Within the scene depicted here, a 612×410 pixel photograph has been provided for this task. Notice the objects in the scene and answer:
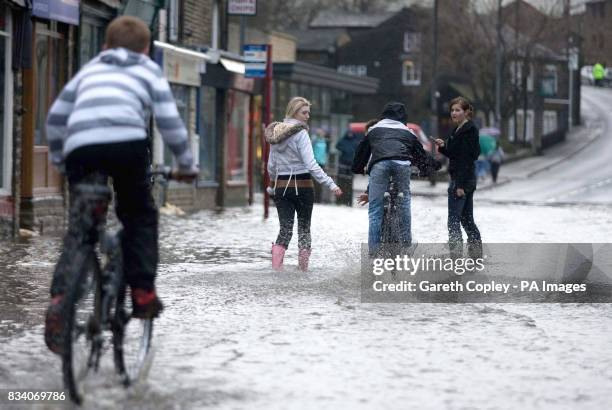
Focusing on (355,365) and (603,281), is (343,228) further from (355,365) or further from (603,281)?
(355,365)

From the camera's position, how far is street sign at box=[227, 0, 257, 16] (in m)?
31.3

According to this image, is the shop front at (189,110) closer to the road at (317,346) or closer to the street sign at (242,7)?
the street sign at (242,7)

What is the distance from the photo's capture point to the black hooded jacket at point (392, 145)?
1302 cm

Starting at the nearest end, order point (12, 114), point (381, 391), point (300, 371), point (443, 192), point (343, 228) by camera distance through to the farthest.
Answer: point (381, 391) → point (300, 371) → point (12, 114) → point (343, 228) → point (443, 192)

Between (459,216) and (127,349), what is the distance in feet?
25.7

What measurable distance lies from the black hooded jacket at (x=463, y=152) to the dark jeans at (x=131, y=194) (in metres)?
7.72

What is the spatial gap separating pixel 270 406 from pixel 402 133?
270 inches

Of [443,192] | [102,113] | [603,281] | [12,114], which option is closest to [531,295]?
[603,281]

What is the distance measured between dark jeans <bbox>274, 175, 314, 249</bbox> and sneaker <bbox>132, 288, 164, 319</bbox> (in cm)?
622

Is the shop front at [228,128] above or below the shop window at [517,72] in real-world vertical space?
below

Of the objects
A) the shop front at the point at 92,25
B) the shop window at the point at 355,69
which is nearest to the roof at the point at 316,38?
the shop window at the point at 355,69

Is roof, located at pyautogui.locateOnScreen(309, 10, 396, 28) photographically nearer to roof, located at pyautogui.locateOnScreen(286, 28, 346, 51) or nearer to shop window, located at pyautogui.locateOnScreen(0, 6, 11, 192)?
roof, located at pyautogui.locateOnScreen(286, 28, 346, 51)

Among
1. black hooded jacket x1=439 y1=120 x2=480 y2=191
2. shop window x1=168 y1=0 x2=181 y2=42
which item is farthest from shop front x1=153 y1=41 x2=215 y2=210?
black hooded jacket x1=439 y1=120 x2=480 y2=191

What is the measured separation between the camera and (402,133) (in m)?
13.1
